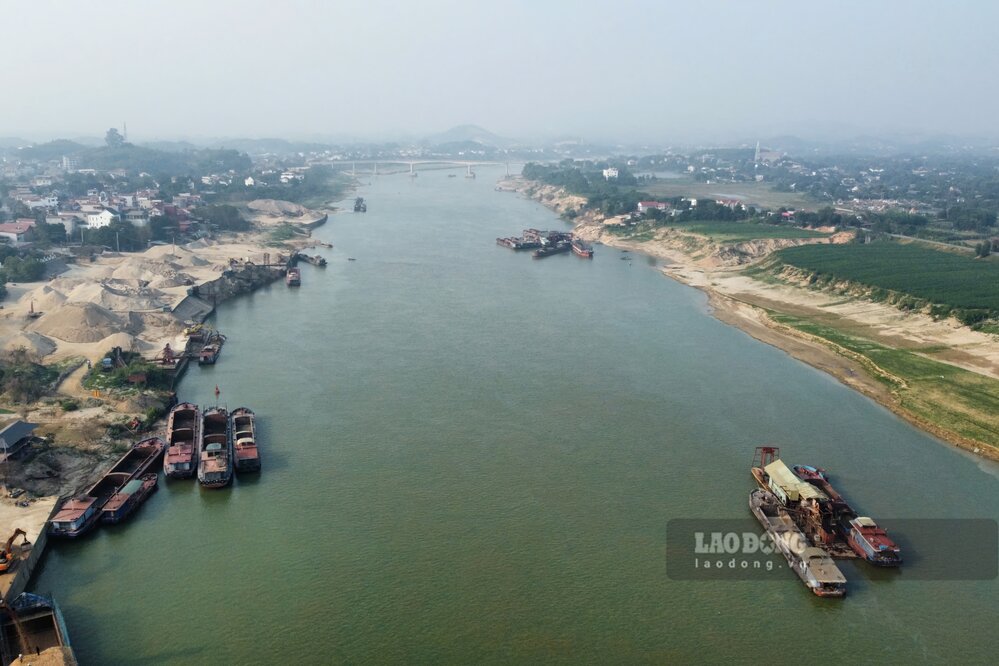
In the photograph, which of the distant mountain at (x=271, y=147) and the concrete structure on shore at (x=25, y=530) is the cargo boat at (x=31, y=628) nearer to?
the concrete structure on shore at (x=25, y=530)

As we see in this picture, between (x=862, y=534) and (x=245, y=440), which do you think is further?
(x=245, y=440)

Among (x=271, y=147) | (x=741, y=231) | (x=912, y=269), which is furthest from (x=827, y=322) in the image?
(x=271, y=147)

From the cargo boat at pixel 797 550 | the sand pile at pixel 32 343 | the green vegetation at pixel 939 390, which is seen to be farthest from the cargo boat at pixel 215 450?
the green vegetation at pixel 939 390

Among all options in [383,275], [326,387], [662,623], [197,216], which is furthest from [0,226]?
[662,623]

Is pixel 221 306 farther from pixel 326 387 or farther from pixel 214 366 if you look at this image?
pixel 326 387

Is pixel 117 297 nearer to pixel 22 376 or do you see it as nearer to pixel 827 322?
pixel 22 376

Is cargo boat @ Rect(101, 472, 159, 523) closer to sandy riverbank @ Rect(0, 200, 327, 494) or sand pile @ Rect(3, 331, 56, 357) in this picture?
sandy riverbank @ Rect(0, 200, 327, 494)

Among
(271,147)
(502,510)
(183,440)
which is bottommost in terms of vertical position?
(502,510)
